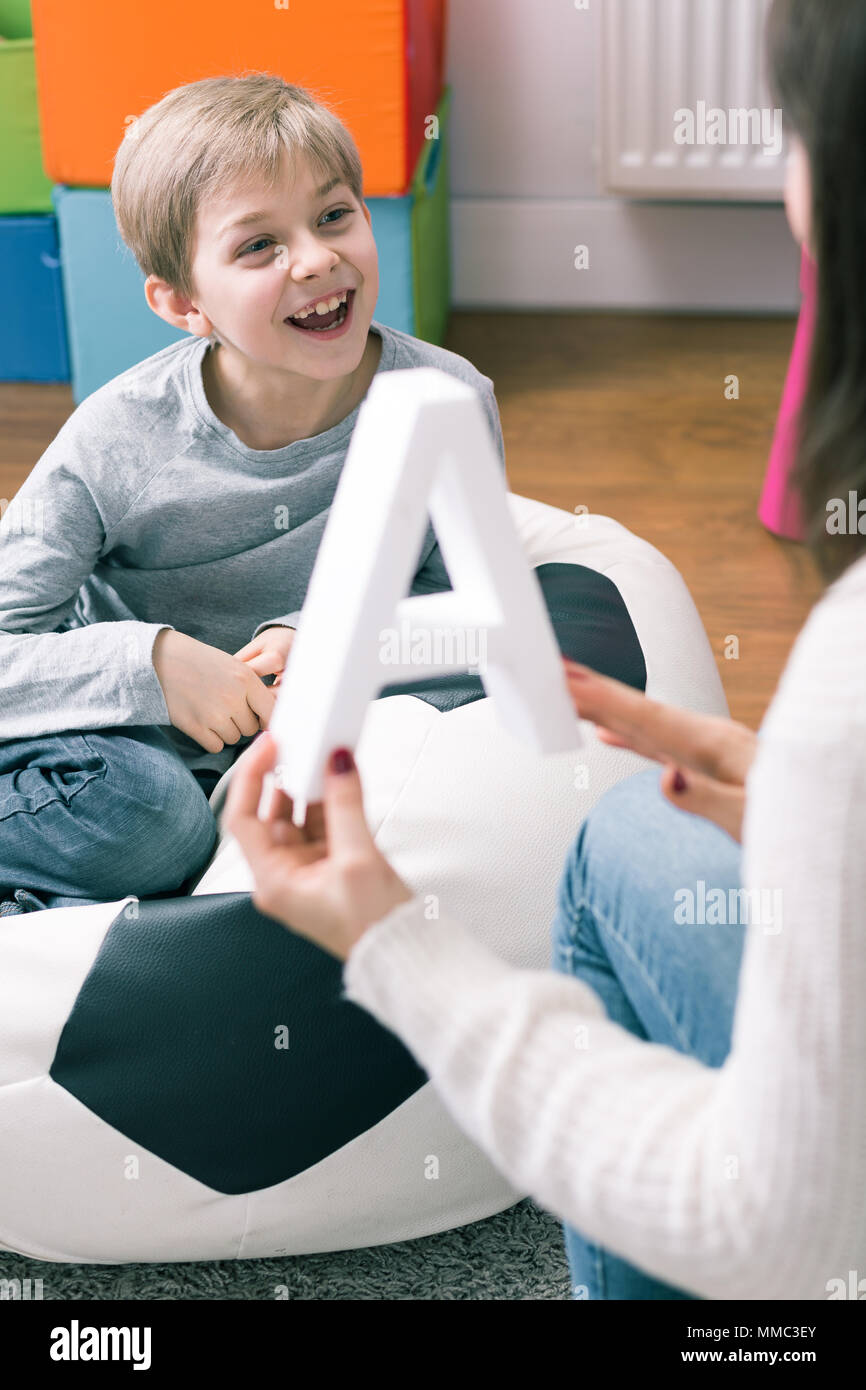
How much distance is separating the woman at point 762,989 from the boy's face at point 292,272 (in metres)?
0.57

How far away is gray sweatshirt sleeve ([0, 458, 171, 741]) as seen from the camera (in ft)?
3.82

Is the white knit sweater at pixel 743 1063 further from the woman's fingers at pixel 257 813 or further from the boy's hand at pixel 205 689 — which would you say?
the boy's hand at pixel 205 689

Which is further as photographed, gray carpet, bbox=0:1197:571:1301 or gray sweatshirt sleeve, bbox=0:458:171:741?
gray sweatshirt sleeve, bbox=0:458:171:741

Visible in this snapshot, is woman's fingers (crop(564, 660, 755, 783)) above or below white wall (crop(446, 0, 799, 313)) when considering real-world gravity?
below

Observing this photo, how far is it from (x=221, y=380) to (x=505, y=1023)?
0.81m

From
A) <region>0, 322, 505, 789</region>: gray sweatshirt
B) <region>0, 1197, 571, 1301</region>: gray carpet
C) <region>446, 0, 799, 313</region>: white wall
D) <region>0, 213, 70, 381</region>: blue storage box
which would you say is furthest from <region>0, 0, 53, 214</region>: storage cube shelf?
<region>0, 1197, 571, 1301</region>: gray carpet

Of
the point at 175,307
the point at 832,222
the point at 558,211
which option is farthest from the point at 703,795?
the point at 558,211

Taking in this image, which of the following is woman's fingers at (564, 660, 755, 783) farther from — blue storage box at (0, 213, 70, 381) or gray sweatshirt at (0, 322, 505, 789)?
blue storage box at (0, 213, 70, 381)

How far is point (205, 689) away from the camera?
3.83 ft

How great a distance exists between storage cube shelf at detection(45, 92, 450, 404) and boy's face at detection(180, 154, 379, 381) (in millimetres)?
878

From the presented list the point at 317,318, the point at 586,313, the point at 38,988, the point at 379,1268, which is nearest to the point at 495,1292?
the point at 379,1268

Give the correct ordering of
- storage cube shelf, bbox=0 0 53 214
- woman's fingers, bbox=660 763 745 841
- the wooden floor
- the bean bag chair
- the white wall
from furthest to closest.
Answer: the white wall, storage cube shelf, bbox=0 0 53 214, the wooden floor, the bean bag chair, woman's fingers, bbox=660 763 745 841

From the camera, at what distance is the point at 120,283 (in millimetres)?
2139

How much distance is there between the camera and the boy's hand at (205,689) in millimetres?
1166
